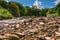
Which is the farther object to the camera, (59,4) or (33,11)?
(33,11)

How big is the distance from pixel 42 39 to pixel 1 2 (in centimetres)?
3642

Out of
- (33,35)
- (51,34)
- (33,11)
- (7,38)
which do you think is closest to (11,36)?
(7,38)

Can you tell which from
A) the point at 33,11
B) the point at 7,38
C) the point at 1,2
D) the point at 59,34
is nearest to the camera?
the point at 7,38

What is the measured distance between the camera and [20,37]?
625cm

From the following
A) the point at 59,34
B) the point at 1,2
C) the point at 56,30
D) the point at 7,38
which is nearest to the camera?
the point at 7,38

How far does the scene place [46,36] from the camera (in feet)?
20.4

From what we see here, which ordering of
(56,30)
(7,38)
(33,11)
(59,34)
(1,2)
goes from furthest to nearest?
(33,11), (1,2), (56,30), (59,34), (7,38)

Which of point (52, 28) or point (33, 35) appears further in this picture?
point (52, 28)

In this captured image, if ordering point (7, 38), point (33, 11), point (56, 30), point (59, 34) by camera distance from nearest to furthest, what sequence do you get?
point (7, 38) < point (59, 34) < point (56, 30) < point (33, 11)

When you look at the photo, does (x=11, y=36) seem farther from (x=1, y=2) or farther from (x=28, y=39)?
(x=1, y=2)

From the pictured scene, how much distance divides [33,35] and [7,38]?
90cm

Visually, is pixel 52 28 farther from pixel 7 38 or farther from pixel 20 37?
pixel 7 38

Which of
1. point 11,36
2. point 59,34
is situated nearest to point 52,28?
point 59,34

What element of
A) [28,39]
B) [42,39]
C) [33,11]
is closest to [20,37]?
[28,39]
